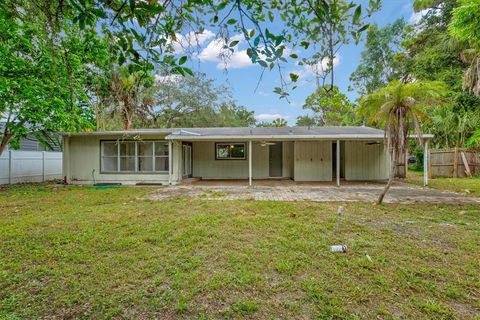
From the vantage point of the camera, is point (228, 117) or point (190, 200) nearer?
point (190, 200)

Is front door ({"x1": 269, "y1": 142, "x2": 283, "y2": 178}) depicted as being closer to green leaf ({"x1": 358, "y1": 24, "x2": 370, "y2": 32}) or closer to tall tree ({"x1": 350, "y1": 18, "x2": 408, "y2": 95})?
green leaf ({"x1": 358, "y1": 24, "x2": 370, "y2": 32})

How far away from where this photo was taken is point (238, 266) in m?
3.20

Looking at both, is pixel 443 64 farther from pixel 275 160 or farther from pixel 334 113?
pixel 275 160

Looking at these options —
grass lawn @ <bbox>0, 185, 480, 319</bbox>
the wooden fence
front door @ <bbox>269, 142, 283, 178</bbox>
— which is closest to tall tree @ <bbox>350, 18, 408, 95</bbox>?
the wooden fence

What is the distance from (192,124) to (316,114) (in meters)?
15.3

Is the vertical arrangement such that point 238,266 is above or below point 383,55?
below

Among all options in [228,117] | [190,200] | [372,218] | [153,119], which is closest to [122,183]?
[190,200]

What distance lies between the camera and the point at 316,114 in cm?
3136

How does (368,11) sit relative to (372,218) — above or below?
above

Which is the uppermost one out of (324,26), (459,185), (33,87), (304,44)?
(33,87)

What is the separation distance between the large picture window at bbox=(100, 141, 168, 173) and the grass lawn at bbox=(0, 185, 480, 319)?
Result: 5.89m

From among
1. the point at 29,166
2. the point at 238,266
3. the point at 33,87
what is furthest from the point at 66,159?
the point at 238,266

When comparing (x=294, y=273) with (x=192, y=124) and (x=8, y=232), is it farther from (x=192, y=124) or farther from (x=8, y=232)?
(x=192, y=124)

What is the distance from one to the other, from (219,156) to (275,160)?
9.45ft
